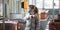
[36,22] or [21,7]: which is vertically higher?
[21,7]

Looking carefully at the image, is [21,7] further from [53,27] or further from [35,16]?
[53,27]

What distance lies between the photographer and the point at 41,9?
4770mm

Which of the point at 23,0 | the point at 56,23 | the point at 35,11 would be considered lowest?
the point at 56,23

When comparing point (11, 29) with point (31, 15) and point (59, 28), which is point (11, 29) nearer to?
point (59, 28)

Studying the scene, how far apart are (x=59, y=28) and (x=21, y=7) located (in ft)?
4.82

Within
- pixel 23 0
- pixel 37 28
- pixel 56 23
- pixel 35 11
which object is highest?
pixel 23 0

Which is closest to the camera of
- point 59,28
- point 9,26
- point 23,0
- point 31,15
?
point 9,26

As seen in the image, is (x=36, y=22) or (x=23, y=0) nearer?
(x=36, y=22)

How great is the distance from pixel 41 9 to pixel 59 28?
348cm

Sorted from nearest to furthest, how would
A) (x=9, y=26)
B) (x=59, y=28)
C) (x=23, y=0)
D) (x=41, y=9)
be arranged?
(x=9, y=26), (x=59, y=28), (x=23, y=0), (x=41, y=9)

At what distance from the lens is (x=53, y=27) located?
1.37 metres

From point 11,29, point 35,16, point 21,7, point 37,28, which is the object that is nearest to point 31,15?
point 35,16

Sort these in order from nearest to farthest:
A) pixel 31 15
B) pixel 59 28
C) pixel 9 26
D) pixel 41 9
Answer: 1. pixel 9 26
2. pixel 59 28
3. pixel 31 15
4. pixel 41 9

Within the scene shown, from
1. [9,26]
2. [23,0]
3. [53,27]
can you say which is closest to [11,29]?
[9,26]
